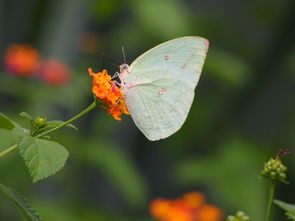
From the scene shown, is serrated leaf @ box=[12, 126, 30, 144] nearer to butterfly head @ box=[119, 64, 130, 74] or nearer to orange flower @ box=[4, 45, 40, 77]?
butterfly head @ box=[119, 64, 130, 74]

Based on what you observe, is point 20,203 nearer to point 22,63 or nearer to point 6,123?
point 6,123

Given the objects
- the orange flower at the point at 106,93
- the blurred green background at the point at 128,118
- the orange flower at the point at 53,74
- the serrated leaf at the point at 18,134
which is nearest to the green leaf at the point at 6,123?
the serrated leaf at the point at 18,134

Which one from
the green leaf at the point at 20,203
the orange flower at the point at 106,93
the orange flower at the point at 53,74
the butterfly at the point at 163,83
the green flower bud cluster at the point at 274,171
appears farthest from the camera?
the orange flower at the point at 53,74

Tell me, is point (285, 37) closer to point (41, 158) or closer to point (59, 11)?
point (59, 11)

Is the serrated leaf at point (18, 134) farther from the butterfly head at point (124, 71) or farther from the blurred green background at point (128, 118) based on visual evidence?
the blurred green background at point (128, 118)

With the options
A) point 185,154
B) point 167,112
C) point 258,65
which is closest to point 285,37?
point 258,65

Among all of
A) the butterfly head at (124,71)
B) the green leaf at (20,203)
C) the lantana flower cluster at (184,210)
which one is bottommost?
the lantana flower cluster at (184,210)

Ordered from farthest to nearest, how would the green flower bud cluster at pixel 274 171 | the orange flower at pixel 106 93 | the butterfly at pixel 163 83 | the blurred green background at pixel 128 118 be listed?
the blurred green background at pixel 128 118, the butterfly at pixel 163 83, the orange flower at pixel 106 93, the green flower bud cluster at pixel 274 171

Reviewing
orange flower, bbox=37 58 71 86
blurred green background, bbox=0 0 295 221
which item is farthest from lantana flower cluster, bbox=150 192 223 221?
orange flower, bbox=37 58 71 86
